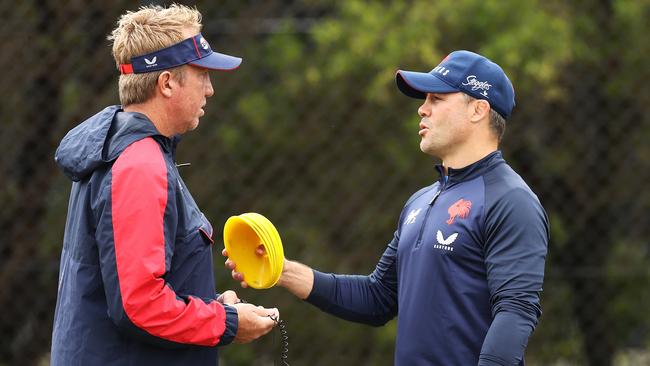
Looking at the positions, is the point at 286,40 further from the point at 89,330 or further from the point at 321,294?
the point at 89,330

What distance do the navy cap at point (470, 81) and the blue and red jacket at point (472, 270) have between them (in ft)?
0.66

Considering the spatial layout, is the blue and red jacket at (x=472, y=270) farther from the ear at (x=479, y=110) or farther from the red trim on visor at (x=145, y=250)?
the red trim on visor at (x=145, y=250)

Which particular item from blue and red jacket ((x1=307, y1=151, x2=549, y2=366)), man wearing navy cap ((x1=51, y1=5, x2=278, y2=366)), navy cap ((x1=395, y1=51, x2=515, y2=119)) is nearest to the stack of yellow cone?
man wearing navy cap ((x1=51, y1=5, x2=278, y2=366))

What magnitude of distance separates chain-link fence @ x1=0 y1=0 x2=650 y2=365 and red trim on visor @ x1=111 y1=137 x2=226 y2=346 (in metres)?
2.95

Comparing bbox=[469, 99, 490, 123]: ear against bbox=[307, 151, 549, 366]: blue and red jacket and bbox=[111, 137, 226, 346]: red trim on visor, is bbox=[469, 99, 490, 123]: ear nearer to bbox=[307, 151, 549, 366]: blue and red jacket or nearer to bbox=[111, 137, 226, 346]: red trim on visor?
bbox=[307, 151, 549, 366]: blue and red jacket

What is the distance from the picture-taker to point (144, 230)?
291 cm

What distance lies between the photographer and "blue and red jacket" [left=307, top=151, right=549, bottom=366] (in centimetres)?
304

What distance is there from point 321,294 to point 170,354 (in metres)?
0.73

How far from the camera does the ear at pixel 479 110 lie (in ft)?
11.1

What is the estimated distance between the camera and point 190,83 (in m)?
3.24

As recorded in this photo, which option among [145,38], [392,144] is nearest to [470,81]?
[145,38]

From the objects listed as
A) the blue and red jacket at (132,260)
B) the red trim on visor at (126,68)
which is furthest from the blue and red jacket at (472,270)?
the red trim on visor at (126,68)

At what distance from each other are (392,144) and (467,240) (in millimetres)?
3544

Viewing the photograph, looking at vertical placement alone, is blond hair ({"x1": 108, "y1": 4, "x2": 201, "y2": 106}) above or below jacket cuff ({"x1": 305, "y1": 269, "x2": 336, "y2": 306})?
above
